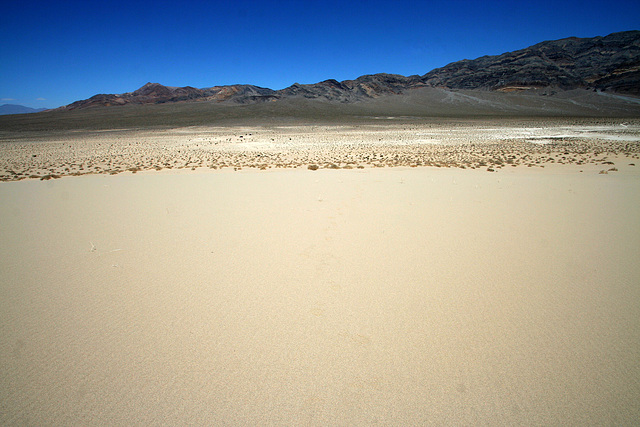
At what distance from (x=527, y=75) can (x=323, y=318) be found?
142 metres

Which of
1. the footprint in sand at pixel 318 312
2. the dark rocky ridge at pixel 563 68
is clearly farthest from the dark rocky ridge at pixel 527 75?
the footprint in sand at pixel 318 312

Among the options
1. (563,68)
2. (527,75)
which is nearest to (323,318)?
(527,75)

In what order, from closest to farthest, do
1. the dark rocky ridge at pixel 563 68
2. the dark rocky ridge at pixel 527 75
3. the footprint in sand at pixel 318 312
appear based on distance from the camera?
the footprint in sand at pixel 318 312, the dark rocky ridge at pixel 563 68, the dark rocky ridge at pixel 527 75

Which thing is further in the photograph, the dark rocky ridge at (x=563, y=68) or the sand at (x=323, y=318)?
the dark rocky ridge at (x=563, y=68)

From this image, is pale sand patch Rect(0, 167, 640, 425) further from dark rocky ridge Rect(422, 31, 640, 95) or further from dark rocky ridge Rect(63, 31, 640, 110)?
dark rocky ridge Rect(422, 31, 640, 95)

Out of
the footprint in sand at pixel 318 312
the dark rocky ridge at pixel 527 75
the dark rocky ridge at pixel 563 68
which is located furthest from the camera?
the dark rocky ridge at pixel 527 75

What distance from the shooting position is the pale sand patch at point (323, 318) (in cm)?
174

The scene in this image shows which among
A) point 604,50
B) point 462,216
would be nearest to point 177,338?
point 462,216

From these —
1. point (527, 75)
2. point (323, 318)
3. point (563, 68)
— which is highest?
point (563, 68)

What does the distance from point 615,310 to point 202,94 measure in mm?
198587

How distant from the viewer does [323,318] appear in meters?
2.44

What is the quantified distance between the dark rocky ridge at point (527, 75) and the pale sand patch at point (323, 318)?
113176mm

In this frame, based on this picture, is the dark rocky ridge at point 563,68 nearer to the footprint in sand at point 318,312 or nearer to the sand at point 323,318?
the sand at point 323,318

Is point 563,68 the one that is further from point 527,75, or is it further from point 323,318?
point 323,318
